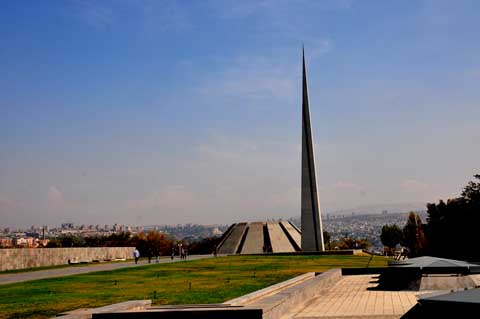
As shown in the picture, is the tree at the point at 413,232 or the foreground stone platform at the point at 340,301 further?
the tree at the point at 413,232

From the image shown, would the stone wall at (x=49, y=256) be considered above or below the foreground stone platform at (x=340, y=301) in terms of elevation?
above

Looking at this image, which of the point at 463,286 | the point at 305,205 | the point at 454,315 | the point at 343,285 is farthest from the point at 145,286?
the point at 305,205

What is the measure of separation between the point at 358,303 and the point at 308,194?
129ft

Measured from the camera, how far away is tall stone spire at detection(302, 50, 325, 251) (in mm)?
52250

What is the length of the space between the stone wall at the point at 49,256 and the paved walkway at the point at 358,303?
24.9 m

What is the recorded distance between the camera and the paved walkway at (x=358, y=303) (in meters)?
11.8

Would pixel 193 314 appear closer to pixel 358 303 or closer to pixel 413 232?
pixel 358 303

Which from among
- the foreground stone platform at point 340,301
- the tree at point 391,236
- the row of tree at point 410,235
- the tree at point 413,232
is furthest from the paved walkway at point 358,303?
the tree at point 391,236

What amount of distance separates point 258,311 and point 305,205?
43163 mm

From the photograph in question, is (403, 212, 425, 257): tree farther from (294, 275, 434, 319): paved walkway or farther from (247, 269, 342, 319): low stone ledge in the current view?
(294, 275, 434, 319): paved walkway

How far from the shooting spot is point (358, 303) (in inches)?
544

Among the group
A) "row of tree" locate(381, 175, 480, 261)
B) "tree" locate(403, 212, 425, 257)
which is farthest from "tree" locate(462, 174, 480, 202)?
"tree" locate(403, 212, 425, 257)

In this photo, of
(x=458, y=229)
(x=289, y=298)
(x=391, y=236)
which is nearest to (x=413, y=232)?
(x=391, y=236)

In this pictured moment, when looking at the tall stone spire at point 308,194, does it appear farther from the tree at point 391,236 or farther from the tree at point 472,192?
the tree at point 391,236
